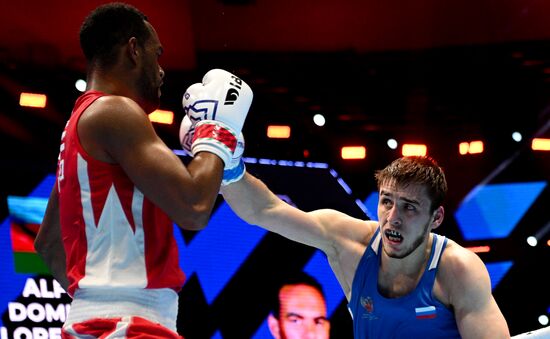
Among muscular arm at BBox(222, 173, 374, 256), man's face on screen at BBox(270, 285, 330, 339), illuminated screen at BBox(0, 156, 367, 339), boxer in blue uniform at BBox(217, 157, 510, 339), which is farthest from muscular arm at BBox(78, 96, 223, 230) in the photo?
man's face on screen at BBox(270, 285, 330, 339)

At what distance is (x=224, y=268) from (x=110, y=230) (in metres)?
3.29

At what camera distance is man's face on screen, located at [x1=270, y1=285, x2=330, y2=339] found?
546 centimetres

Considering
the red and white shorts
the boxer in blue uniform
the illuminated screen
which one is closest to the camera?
the red and white shorts

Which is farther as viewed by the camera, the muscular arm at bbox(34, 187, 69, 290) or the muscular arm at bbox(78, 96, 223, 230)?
the muscular arm at bbox(34, 187, 69, 290)

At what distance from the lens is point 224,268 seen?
5.41 m

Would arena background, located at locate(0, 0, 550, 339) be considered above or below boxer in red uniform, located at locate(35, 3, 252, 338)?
above

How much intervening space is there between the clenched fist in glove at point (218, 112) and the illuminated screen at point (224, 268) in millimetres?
2686

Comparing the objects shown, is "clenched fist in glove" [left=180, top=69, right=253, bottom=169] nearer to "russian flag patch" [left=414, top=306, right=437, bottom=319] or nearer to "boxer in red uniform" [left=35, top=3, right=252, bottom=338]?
"boxer in red uniform" [left=35, top=3, right=252, bottom=338]

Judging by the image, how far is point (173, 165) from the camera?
2100 millimetres

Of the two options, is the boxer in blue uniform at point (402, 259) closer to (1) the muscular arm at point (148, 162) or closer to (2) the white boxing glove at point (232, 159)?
(2) the white boxing glove at point (232, 159)

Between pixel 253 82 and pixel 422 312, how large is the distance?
3.50m

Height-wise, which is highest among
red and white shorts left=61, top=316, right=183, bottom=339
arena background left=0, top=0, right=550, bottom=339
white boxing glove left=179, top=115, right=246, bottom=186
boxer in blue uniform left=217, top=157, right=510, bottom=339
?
arena background left=0, top=0, right=550, bottom=339

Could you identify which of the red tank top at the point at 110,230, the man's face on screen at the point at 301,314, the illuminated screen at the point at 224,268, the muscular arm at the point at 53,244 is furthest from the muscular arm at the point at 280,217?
the man's face on screen at the point at 301,314

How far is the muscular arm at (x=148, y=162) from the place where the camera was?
209 cm
